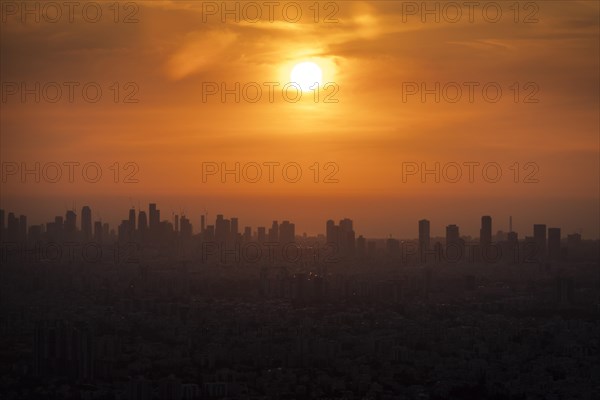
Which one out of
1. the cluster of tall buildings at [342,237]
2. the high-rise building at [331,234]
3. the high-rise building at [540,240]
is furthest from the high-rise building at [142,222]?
the high-rise building at [540,240]

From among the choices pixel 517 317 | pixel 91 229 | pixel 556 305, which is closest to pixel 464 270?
pixel 556 305

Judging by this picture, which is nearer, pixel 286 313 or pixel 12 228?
pixel 12 228

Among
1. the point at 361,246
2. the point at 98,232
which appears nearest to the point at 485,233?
the point at 361,246

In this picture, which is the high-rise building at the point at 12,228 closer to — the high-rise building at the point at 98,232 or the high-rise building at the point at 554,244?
the high-rise building at the point at 98,232

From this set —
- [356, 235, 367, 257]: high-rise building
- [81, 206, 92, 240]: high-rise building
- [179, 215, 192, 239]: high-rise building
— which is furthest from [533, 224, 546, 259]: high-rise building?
[81, 206, 92, 240]: high-rise building

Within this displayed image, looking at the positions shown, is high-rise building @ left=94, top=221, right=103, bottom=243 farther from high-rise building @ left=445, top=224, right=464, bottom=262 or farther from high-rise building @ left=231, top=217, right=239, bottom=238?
high-rise building @ left=445, top=224, right=464, bottom=262

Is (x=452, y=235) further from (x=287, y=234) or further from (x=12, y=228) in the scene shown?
(x=12, y=228)
